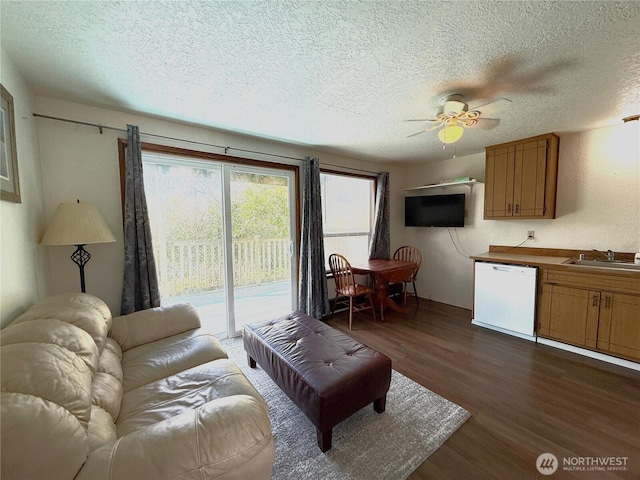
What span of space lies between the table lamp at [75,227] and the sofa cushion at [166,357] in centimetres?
82

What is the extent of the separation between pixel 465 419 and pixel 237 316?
2.44 m

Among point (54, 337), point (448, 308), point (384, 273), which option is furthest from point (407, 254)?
point (54, 337)

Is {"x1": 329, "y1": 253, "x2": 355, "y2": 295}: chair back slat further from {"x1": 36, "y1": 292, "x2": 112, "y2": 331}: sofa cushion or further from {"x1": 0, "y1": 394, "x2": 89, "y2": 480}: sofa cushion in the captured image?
{"x1": 0, "y1": 394, "x2": 89, "y2": 480}: sofa cushion

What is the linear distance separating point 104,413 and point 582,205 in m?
4.44

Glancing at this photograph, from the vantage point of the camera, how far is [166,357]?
164 centimetres

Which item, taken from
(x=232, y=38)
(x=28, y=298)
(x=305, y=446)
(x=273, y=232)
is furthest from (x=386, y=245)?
(x=28, y=298)

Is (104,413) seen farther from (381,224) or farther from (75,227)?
(381,224)

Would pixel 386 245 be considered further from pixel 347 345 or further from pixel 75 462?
pixel 75 462

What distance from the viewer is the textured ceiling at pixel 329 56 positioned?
3.87 ft

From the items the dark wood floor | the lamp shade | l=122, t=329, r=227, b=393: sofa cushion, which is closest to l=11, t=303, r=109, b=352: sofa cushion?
l=122, t=329, r=227, b=393: sofa cushion

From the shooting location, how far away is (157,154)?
246cm

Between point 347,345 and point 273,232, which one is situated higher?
point 273,232

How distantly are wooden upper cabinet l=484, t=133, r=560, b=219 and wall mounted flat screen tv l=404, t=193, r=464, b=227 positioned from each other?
0.44 metres

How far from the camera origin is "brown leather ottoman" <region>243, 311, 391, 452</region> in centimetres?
147
